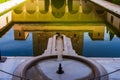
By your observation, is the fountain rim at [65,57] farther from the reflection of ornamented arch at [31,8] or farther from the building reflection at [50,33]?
the reflection of ornamented arch at [31,8]

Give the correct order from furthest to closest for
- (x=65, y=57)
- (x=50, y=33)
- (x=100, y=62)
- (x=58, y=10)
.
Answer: (x=58, y=10) → (x=50, y=33) → (x=65, y=57) → (x=100, y=62)

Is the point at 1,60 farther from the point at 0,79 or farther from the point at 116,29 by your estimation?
the point at 116,29

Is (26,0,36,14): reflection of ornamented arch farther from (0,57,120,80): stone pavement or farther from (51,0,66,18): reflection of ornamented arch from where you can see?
(0,57,120,80): stone pavement

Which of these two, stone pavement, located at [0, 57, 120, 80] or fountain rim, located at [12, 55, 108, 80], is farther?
stone pavement, located at [0, 57, 120, 80]

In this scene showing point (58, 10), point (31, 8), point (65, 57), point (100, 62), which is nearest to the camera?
point (100, 62)

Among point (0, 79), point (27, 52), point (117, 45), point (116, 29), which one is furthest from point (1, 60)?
point (116, 29)

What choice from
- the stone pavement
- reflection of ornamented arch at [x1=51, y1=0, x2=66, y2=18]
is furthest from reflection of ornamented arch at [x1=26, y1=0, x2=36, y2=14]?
the stone pavement

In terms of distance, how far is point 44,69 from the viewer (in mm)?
7070

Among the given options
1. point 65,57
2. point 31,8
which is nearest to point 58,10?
point 31,8

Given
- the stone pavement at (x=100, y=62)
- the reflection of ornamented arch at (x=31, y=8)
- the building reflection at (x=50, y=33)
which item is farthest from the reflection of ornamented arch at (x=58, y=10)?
the stone pavement at (x=100, y=62)

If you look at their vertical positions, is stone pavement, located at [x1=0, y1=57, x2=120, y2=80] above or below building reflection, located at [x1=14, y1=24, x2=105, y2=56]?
below

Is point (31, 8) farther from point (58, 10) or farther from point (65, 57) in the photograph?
point (65, 57)

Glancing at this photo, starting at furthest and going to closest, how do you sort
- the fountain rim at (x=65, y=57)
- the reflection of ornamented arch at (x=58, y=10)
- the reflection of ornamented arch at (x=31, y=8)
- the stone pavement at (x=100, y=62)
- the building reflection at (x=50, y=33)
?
the reflection of ornamented arch at (x=31, y=8) < the reflection of ornamented arch at (x=58, y=10) < the building reflection at (x=50, y=33) < the stone pavement at (x=100, y=62) < the fountain rim at (x=65, y=57)

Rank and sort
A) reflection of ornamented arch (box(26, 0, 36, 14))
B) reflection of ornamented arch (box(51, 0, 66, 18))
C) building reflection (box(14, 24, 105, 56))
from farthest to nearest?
1. reflection of ornamented arch (box(26, 0, 36, 14))
2. reflection of ornamented arch (box(51, 0, 66, 18))
3. building reflection (box(14, 24, 105, 56))
